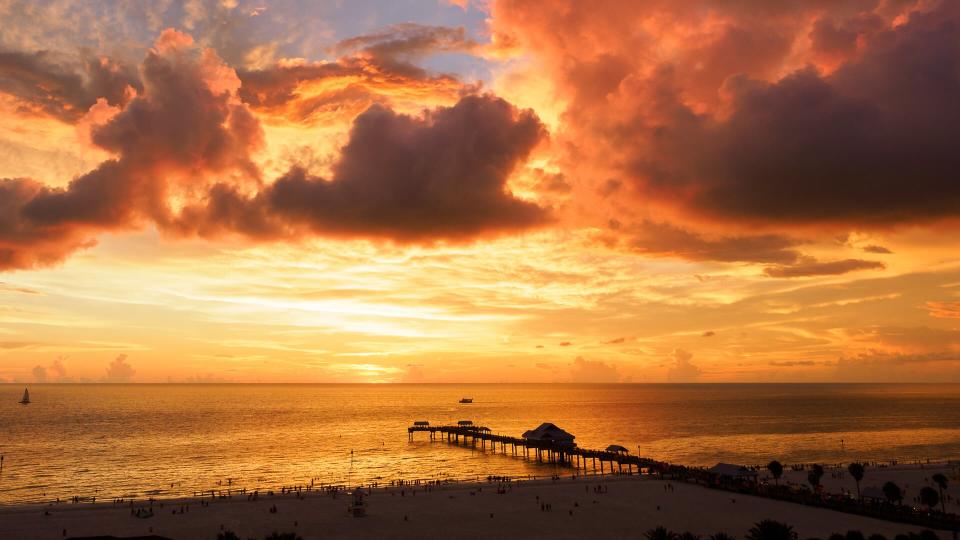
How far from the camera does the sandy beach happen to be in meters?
48.9

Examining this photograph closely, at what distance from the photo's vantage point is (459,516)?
179 feet

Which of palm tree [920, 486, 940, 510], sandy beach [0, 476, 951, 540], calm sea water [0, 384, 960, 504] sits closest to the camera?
sandy beach [0, 476, 951, 540]

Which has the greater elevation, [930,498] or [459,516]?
[930,498]

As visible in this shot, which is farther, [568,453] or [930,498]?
[568,453]

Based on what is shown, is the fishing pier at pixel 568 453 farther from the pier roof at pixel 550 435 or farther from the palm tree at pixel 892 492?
the palm tree at pixel 892 492

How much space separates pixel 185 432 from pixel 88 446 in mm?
29565

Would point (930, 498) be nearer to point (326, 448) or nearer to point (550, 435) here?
point (550, 435)

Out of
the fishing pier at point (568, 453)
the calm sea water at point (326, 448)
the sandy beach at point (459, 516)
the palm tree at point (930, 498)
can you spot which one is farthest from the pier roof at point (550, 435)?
the palm tree at point (930, 498)

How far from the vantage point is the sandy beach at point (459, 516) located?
48906 mm


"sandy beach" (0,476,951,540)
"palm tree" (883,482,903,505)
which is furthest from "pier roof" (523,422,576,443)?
"palm tree" (883,482,903,505)

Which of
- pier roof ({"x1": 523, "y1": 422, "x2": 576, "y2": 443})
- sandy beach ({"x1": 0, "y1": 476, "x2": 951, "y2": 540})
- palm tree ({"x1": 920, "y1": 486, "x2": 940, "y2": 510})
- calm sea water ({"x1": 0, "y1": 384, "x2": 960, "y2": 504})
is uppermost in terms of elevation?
pier roof ({"x1": 523, "y1": 422, "x2": 576, "y2": 443})

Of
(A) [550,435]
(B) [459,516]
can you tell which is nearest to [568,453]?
(A) [550,435]

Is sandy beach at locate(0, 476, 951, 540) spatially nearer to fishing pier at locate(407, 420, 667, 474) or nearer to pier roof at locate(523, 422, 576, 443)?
fishing pier at locate(407, 420, 667, 474)

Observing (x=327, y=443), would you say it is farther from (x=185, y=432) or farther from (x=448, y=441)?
(x=185, y=432)
